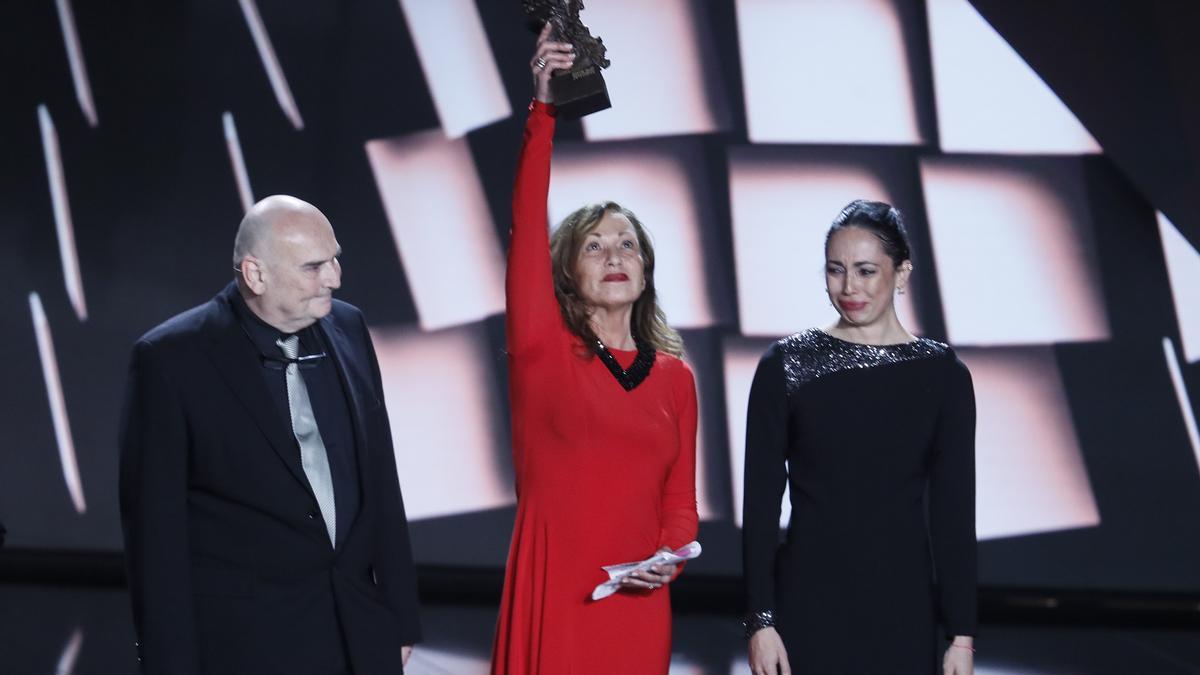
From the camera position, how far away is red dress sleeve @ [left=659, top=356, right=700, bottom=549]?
2.34 metres

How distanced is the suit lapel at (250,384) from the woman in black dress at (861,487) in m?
0.79

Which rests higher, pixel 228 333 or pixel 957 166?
pixel 957 166

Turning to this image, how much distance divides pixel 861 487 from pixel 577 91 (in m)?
0.85

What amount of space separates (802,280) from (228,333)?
3.52 meters

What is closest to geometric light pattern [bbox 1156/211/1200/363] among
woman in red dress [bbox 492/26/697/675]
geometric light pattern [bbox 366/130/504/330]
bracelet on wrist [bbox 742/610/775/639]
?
geometric light pattern [bbox 366/130/504/330]

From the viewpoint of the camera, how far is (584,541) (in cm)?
226

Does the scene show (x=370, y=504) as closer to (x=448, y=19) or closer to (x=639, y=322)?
(x=639, y=322)

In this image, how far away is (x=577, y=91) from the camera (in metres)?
2.19

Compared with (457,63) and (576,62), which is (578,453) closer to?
(576,62)

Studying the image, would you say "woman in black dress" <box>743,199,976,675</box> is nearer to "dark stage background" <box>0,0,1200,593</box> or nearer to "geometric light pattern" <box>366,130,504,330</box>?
"dark stage background" <box>0,0,1200,593</box>

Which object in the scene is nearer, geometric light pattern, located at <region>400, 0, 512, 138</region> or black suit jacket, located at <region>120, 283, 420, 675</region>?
black suit jacket, located at <region>120, 283, 420, 675</region>

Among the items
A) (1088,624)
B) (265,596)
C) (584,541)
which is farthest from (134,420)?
(1088,624)

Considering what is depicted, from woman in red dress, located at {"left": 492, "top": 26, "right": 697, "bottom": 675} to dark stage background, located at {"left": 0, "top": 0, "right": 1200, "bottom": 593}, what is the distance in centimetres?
287

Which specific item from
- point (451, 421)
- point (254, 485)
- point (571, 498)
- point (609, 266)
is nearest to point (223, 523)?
point (254, 485)
